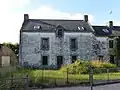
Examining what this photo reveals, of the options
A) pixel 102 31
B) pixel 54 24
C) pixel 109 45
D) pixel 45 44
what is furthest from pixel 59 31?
pixel 109 45

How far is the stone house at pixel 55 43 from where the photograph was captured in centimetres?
5094

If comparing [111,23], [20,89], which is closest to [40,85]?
[20,89]

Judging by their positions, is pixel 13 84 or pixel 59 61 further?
pixel 59 61

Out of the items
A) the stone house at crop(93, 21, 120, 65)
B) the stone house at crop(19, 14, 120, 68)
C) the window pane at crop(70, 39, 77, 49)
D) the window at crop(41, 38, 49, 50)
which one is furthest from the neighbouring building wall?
the stone house at crop(93, 21, 120, 65)

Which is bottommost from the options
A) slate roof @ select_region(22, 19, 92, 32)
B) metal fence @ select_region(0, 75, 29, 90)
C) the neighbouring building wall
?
metal fence @ select_region(0, 75, 29, 90)

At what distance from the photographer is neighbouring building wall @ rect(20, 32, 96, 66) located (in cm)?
5094

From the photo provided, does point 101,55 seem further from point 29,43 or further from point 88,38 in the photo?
point 29,43

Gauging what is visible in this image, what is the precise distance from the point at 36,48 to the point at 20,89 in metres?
33.3

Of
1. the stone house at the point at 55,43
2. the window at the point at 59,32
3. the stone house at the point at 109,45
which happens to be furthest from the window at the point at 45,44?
the stone house at the point at 109,45

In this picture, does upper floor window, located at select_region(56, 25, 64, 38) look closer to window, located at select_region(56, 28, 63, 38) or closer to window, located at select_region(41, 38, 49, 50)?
window, located at select_region(56, 28, 63, 38)

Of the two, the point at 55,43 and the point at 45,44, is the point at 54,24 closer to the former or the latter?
the point at 55,43

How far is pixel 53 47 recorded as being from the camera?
51.5m

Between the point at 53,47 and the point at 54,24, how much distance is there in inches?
148

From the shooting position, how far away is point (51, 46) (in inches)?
2029
